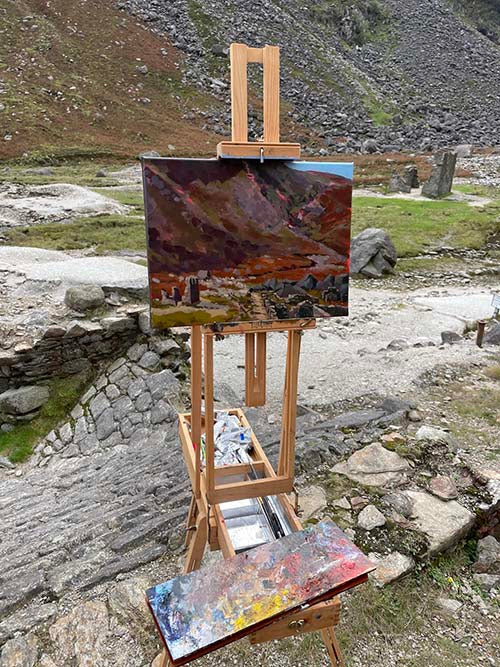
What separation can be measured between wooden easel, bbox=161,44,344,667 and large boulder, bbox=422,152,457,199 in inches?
1170

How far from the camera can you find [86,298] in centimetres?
1150

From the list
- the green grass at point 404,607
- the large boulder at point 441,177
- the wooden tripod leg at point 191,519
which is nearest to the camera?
the green grass at point 404,607

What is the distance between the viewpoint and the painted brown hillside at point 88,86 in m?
42.8

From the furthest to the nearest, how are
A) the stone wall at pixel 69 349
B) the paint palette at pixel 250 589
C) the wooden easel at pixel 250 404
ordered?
the stone wall at pixel 69 349, the wooden easel at pixel 250 404, the paint palette at pixel 250 589

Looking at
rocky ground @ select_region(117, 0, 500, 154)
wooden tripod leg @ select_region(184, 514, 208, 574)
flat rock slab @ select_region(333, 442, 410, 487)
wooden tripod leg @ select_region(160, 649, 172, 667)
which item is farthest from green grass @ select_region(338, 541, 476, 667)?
rocky ground @ select_region(117, 0, 500, 154)

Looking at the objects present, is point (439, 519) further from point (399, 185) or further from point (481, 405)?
point (399, 185)

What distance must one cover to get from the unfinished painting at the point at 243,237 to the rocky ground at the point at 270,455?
9.50 feet

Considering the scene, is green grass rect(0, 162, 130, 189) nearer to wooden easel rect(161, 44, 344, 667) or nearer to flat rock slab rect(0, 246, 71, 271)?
flat rock slab rect(0, 246, 71, 271)

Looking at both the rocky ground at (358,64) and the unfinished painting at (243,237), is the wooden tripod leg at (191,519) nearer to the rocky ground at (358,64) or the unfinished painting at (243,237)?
the unfinished painting at (243,237)

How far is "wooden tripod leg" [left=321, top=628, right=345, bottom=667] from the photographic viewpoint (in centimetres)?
414

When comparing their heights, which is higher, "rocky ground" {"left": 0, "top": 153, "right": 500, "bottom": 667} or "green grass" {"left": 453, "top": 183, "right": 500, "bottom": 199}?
"green grass" {"left": 453, "top": 183, "right": 500, "bottom": 199}

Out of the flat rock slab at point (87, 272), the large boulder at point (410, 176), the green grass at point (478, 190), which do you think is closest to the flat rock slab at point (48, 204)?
the flat rock slab at point (87, 272)

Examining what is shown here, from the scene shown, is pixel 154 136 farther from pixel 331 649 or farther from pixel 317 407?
pixel 331 649

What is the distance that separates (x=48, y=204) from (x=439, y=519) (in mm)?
22473
